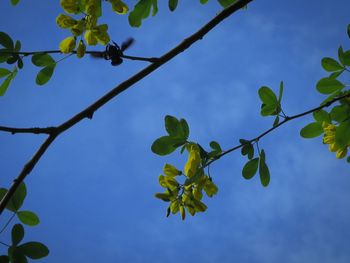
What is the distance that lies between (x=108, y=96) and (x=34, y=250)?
913mm

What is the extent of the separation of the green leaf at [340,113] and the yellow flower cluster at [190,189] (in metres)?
0.78

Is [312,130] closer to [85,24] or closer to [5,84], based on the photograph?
[85,24]

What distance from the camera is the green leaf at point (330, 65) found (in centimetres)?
217

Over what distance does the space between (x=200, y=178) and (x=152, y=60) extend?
0.61 metres

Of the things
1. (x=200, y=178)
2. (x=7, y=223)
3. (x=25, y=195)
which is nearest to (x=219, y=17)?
(x=200, y=178)

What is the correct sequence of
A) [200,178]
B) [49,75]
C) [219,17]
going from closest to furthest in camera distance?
[219,17] → [200,178] → [49,75]

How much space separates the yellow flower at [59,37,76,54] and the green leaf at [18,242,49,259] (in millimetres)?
974

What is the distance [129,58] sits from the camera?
1515 millimetres

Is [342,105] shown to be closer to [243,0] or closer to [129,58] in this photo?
[243,0]

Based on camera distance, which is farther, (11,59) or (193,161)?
(11,59)

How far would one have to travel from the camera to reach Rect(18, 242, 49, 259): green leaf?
1829 millimetres

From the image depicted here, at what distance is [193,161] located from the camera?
175 centimetres

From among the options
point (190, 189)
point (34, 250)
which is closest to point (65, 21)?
point (190, 189)

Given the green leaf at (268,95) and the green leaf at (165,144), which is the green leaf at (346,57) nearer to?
the green leaf at (268,95)
